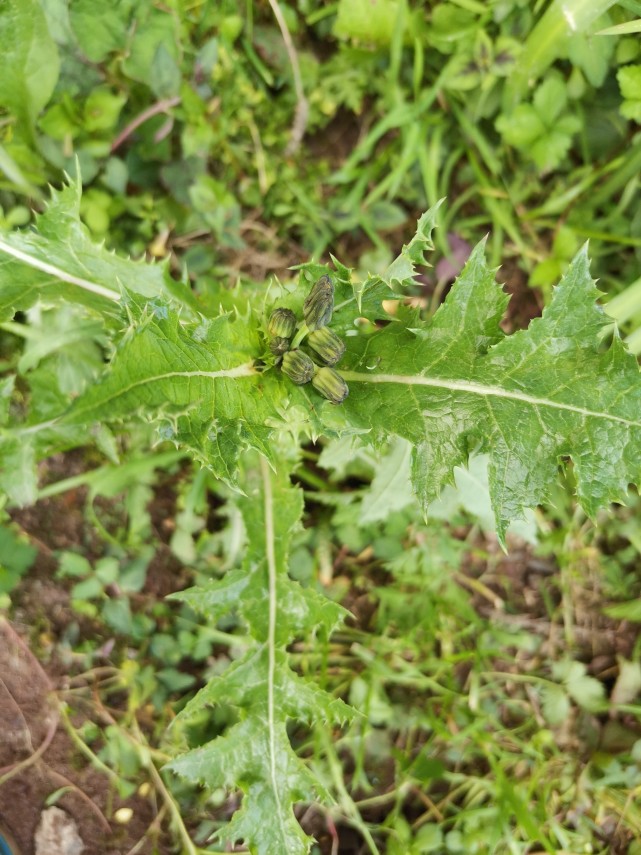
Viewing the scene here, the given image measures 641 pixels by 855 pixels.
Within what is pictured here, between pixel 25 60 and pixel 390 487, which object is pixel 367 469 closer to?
pixel 390 487

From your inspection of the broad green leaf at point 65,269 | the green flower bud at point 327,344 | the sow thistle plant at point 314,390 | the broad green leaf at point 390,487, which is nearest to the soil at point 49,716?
the sow thistle plant at point 314,390

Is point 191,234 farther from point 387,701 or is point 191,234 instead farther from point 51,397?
point 387,701

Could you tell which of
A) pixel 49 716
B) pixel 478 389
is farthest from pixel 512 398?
pixel 49 716

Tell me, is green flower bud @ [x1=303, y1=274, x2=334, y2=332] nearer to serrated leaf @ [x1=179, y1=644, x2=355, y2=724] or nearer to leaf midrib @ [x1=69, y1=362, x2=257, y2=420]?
leaf midrib @ [x1=69, y1=362, x2=257, y2=420]

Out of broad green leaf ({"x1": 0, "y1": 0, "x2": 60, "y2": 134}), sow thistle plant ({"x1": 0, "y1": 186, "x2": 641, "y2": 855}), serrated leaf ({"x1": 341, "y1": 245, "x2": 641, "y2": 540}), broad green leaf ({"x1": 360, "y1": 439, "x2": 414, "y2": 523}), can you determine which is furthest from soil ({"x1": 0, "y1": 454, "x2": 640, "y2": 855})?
broad green leaf ({"x1": 0, "y1": 0, "x2": 60, "y2": 134})

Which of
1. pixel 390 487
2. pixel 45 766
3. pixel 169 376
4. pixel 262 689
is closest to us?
pixel 169 376

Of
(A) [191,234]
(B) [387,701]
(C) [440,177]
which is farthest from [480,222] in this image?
(B) [387,701]
